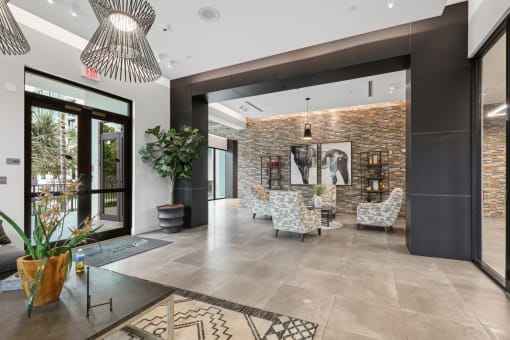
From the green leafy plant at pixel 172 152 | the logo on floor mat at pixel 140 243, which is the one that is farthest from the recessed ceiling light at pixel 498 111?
the logo on floor mat at pixel 140 243

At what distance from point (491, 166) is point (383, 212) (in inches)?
85.8

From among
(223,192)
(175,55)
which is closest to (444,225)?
(175,55)

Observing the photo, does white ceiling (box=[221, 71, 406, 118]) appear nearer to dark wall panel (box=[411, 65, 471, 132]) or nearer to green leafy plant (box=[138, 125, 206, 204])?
dark wall panel (box=[411, 65, 471, 132])

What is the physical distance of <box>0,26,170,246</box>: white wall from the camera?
10.7ft

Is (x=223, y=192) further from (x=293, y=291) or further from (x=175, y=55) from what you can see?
(x=293, y=291)

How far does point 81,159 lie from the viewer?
428 centimetres

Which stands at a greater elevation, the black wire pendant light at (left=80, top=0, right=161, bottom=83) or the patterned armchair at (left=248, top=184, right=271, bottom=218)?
the black wire pendant light at (left=80, top=0, right=161, bottom=83)

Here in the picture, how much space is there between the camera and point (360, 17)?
3.50 m

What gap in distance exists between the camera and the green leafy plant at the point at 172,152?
5051 millimetres

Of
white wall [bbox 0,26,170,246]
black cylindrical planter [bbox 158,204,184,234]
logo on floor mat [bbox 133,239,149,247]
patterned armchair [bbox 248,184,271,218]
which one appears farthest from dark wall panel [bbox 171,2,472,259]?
logo on floor mat [bbox 133,239,149,247]

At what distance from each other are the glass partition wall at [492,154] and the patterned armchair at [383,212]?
5.69 ft

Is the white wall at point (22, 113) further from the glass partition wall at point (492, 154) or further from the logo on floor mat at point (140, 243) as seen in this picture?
the glass partition wall at point (492, 154)

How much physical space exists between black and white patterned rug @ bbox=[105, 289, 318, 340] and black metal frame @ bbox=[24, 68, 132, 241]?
283cm

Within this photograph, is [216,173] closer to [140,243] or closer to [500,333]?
[140,243]
